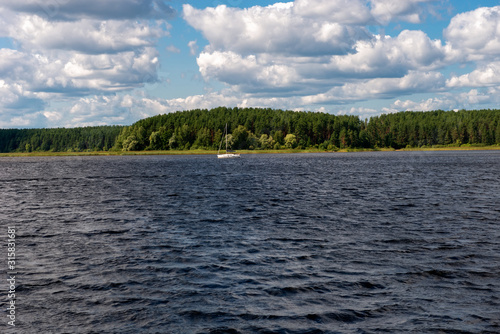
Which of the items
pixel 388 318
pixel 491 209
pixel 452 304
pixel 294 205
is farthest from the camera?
pixel 294 205

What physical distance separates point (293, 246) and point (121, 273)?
9777 mm

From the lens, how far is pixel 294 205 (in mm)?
42781

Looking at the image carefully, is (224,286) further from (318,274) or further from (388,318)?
(388,318)

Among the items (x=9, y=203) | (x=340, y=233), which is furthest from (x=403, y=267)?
(x=9, y=203)

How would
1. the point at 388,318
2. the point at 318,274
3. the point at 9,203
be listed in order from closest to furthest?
the point at 388,318 < the point at 318,274 < the point at 9,203

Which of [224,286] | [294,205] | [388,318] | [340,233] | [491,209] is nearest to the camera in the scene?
[388,318]

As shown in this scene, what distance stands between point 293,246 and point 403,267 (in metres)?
6.57

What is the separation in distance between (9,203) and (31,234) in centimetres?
2231

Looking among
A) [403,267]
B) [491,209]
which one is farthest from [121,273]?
[491,209]

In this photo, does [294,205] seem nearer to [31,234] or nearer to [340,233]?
[340,233]

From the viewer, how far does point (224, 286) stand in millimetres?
17625

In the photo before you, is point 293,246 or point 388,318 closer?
point 388,318

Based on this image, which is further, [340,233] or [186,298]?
[340,233]

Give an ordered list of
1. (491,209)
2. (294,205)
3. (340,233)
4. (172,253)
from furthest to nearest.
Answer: (294,205) → (491,209) → (340,233) → (172,253)
